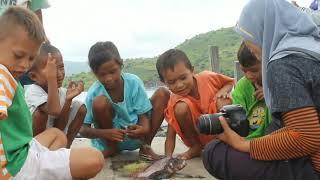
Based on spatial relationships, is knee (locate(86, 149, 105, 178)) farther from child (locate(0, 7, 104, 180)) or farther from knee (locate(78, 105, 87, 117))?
knee (locate(78, 105, 87, 117))

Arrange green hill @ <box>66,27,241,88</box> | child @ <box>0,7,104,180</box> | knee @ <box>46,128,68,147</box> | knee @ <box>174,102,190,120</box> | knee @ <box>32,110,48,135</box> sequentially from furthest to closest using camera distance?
green hill @ <box>66,27,241,88</box>
knee @ <box>174,102,190,120</box>
knee @ <box>32,110,48,135</box>
knee @ <box>46,128,68,147</box>
child @ <box>0,7,104,180</box>

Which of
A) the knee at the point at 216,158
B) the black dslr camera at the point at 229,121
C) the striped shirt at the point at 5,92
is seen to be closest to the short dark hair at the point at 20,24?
the striped shirt at the point at 5,92

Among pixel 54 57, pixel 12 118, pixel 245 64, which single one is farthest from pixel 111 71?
pixel 12 118

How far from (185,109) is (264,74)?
1.36 metres

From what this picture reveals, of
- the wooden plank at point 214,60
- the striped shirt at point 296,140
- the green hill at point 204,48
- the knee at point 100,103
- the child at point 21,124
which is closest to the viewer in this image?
the striped shirt at point 296,140

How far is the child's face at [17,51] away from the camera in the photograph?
213cm

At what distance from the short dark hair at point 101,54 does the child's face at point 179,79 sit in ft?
1.52

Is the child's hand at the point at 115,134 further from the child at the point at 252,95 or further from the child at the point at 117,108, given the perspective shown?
the child at the point at 252,95

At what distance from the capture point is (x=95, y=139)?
388 cm

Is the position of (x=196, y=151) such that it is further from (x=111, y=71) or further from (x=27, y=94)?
(x=27, y=94)

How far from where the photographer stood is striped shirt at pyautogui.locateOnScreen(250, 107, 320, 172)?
1.87 metres

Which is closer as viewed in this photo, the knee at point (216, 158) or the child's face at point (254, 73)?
the knee at point (216, 158)

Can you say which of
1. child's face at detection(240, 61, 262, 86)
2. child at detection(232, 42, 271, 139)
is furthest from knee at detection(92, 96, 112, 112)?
child's face at detection(240, 61, 262, 86)

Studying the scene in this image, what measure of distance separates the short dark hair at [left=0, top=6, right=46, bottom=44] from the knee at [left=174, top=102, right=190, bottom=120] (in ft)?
4.59
